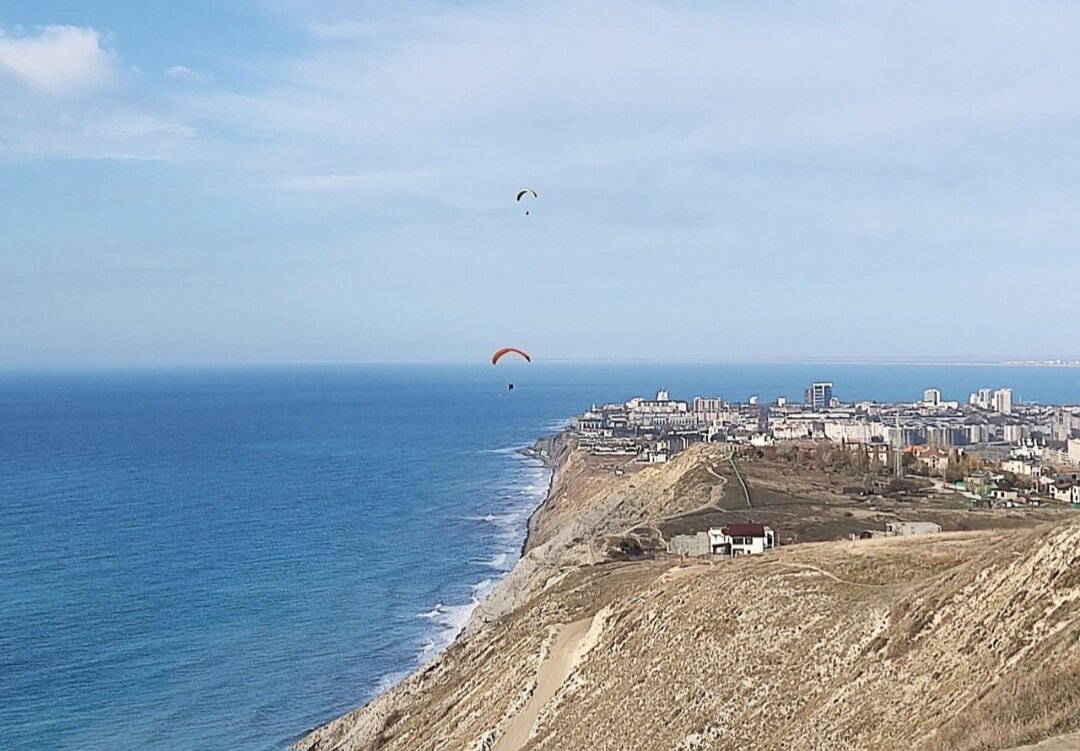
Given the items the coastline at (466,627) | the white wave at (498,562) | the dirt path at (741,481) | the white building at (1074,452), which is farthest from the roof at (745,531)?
the white building at (1074,452)

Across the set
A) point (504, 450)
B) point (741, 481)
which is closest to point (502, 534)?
point (741, 481)

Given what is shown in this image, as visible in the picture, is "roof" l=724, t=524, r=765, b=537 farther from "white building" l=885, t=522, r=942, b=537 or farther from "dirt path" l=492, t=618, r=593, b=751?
"dirt path" l=492, t=618, r=593, b=751

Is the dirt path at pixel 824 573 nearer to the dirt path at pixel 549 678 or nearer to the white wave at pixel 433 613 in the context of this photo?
the dirt path at pixel 549 678

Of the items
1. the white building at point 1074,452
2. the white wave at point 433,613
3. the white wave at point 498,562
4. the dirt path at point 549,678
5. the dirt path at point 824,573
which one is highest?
the dirt path at point 824,573

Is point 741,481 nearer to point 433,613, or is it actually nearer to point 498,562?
point 498,562

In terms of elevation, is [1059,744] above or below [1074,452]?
above

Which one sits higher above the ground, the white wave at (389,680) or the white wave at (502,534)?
the white wave at (502,534)

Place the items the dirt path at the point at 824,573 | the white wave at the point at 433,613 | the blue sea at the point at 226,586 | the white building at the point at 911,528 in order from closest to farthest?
the dirt path at the point at 824,573, the blue sea at the point at 226,586, the white building at the point at 911,528, the white wave at the point at 433,613
